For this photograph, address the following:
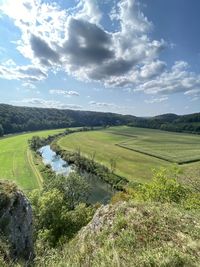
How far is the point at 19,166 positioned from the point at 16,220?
9117cm

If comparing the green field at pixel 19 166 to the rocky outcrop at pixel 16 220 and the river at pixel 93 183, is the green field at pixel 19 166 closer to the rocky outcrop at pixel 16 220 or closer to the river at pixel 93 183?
the river at pixel 93 183

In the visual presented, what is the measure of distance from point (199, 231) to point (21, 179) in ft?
269

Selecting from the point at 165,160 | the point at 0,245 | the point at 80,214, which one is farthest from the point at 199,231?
the point at 165,160

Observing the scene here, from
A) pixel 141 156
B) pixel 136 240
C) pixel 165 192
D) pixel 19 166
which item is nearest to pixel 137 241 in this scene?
pixel 136 240

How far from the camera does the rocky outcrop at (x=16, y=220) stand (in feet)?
48.8

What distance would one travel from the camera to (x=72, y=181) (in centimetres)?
5938

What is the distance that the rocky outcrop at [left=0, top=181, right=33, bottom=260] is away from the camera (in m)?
14.9

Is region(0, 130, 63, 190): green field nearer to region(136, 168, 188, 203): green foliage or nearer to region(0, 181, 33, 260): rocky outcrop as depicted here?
region(136, 168, 188, 203): green foliage

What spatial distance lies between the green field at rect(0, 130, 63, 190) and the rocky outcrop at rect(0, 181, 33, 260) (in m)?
62.7

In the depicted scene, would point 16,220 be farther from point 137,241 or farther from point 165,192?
point 165,192

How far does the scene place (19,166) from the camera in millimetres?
103438

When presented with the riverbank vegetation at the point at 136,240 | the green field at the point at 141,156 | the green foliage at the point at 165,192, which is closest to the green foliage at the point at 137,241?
the riverbank vegetation at the point at 136,240

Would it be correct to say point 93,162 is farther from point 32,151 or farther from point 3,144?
point 3,144

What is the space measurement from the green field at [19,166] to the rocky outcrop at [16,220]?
62.7m
